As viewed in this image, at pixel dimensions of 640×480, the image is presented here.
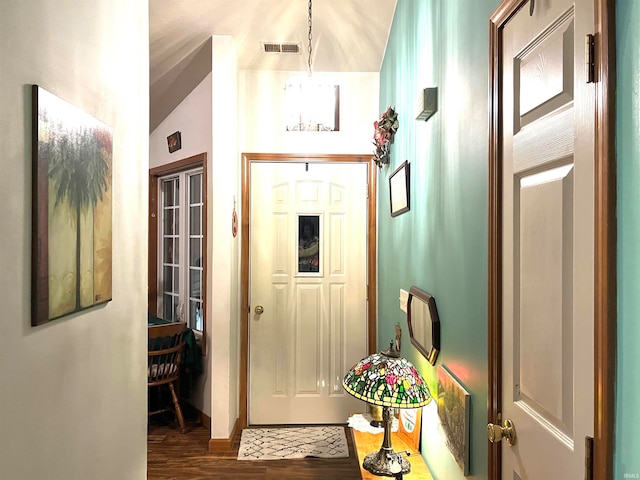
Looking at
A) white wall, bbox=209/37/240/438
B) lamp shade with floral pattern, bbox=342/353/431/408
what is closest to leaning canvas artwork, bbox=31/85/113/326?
lamp shade with floral pattern, bbox=342/353/431/408

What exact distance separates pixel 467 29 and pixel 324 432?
3.03 meters

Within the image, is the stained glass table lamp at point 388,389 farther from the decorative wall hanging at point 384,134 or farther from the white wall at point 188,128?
the white wall at point 188,128

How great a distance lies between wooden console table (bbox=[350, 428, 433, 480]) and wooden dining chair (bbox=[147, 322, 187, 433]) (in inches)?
62.7

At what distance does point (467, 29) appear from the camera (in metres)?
1.72

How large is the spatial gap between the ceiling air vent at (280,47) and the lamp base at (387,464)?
2.74 metres

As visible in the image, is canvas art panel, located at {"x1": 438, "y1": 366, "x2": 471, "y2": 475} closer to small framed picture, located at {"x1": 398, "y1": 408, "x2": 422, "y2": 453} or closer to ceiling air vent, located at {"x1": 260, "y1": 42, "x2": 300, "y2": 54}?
small framed picture, located at {"x1": 398, "y1": 408, "x2": 422, "y2": 453}

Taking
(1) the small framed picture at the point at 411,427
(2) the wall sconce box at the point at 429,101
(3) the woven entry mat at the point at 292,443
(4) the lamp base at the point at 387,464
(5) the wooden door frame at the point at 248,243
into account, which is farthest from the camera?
(5) the wooden door frame at the point at 248,243

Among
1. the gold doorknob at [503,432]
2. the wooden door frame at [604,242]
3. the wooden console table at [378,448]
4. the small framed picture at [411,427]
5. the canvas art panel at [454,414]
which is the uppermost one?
the wooden door frame at [604,242]

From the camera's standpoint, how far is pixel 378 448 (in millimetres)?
2410

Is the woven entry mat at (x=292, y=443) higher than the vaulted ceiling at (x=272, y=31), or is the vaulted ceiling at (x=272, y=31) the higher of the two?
the vaulted ceiling at (x=272, y=31)

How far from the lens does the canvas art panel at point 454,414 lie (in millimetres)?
1663

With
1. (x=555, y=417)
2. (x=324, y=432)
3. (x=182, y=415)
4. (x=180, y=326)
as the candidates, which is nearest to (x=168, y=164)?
(x=180, y=326)

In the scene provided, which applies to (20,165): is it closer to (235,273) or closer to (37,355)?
(37,355)

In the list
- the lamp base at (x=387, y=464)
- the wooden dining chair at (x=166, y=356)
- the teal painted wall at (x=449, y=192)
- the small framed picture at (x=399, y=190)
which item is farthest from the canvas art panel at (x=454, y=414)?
the wooden dining chair at (x=166, y=356)
